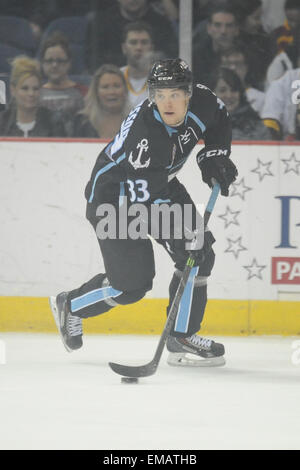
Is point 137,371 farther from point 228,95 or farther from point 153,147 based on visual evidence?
point 228,95

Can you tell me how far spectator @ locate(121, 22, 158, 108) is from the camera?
502 cm

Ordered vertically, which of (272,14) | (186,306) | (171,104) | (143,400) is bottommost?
(143,400)

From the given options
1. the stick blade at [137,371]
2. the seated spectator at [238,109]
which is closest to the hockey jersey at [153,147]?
the stick blade at [137,371]

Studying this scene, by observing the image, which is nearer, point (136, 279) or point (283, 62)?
point (136, 279)

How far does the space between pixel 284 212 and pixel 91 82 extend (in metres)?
1.13

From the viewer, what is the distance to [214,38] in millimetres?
4965

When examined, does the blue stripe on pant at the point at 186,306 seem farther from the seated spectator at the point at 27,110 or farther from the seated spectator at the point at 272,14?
the seated spectator at the point at 272,14

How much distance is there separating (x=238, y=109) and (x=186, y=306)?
4.34 ft

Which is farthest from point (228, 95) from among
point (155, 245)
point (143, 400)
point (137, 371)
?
point (143, 400)

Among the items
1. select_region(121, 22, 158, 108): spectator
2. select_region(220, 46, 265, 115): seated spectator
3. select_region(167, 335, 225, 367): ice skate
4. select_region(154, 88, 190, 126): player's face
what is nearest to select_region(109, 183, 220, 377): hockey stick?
select_region(167, 335, 225, 367): ice skate

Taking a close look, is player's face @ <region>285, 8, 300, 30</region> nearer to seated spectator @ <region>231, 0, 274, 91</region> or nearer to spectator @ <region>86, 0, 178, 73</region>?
seated spectator @ <region>231, 0, 274, 91</region>

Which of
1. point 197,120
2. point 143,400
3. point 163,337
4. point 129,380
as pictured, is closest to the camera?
point 143,400

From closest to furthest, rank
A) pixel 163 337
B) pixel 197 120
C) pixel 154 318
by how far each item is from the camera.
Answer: pixel 163 337 < pixel 197 120 < pixel 154 318

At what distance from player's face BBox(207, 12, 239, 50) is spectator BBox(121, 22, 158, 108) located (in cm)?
30
